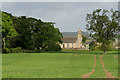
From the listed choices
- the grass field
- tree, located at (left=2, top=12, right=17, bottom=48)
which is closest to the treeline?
tree, located at (left=2, top=12, right=17, bottom=48)

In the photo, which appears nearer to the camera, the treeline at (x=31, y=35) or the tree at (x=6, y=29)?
the tree at (x=6, y=29)

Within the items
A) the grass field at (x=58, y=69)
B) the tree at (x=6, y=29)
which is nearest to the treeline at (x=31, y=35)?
→ the tree at (x=6, y=29)

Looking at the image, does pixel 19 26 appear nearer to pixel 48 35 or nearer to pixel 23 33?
pixel 23 33

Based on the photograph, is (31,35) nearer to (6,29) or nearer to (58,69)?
(6,29)

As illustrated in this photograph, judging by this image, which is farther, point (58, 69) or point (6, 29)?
point (6, 29)

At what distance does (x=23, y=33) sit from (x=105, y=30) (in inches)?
990

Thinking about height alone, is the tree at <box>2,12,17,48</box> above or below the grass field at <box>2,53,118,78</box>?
above

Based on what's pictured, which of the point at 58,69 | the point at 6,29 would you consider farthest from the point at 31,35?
the point at 58,69

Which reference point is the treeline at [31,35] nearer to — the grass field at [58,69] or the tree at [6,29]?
the tree at [6,29]

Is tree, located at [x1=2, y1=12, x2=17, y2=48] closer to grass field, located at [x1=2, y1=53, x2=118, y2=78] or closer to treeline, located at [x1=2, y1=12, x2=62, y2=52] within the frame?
treeline, located at [x1=2, y1=12, x2=62, y2=52]

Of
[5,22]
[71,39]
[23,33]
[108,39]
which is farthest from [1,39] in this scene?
[71,39]

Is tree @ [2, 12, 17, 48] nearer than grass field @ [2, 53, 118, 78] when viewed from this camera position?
No

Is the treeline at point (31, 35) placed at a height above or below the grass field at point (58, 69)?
above

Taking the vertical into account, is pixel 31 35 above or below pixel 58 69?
above
